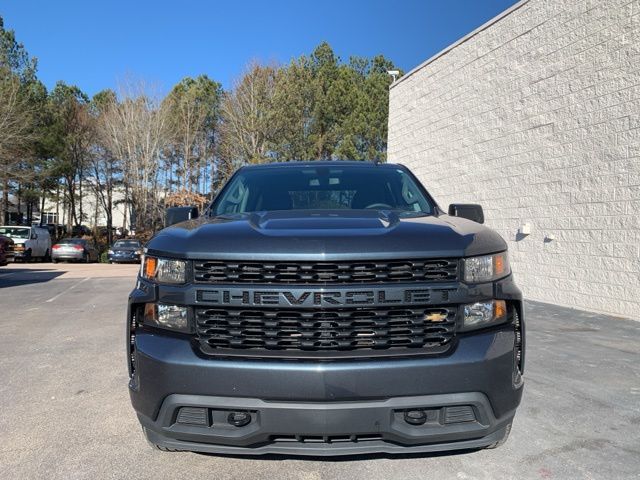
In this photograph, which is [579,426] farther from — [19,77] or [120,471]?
[19,77]

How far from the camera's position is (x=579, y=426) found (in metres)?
3.62

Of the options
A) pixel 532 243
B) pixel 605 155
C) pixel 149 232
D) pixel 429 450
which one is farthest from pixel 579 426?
pixel 149 232

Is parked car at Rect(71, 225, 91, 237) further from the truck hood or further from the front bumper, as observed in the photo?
the front bumper

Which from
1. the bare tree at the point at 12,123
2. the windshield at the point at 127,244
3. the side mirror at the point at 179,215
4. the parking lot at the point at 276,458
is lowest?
the parking lot at the point at 276,458

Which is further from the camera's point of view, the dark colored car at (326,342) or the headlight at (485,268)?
the headlight at (485,268)

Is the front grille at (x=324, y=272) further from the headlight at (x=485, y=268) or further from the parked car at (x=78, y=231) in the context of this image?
the parked car at (x=78, y=231)

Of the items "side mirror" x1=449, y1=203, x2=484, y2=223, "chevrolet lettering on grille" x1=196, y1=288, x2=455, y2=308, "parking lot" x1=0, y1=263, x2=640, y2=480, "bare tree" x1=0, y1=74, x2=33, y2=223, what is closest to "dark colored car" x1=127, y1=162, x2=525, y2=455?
"chevrolet lettering on grille" x1=196, y1=288, x2=455, y2=308

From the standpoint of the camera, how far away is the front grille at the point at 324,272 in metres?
2.34

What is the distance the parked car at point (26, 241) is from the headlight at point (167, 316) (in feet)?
82.0

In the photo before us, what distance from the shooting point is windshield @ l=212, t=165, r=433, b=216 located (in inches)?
147

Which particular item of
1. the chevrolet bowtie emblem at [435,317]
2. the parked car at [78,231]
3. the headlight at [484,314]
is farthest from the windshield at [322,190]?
the parked car at [78,231]

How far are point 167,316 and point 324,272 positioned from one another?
795 mm

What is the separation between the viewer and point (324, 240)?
7.84 ft

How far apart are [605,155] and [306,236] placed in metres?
7.81
